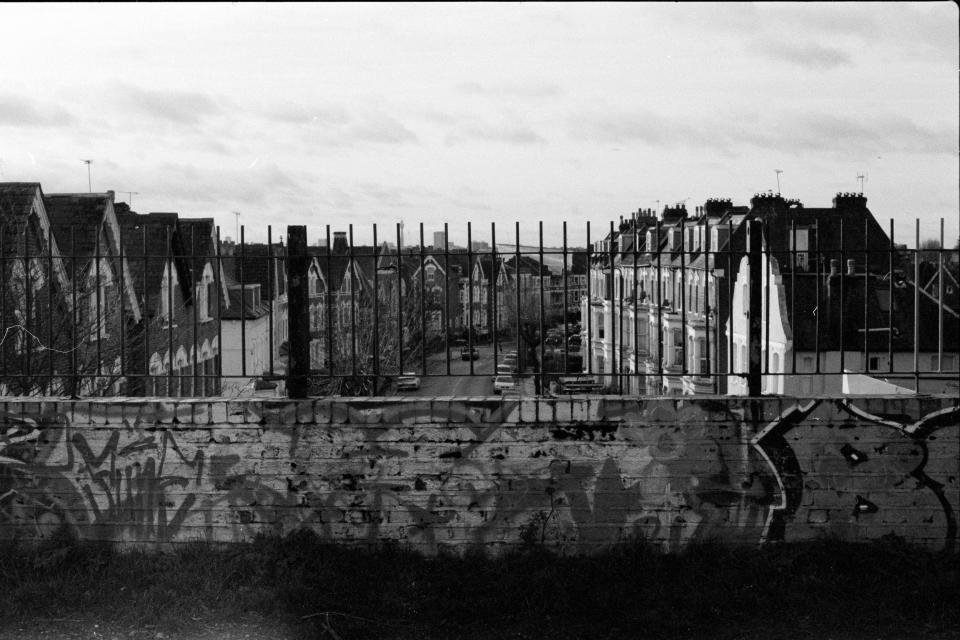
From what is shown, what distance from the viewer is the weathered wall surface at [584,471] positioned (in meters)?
7.89

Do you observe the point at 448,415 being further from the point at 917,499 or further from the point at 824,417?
the point at 917,499

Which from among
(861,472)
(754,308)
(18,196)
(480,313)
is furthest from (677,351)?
(861,472)

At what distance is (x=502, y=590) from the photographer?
7.48m

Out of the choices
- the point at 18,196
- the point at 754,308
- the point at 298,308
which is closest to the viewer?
the point at 754,308

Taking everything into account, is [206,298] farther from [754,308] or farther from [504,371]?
[754,308]

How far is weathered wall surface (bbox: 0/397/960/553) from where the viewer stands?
789cm

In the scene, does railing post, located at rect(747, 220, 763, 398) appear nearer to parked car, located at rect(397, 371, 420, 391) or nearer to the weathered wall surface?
the weathered wall surface

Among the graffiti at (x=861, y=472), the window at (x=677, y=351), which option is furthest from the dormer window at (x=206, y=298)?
the graffiti at (x=861, y=472)

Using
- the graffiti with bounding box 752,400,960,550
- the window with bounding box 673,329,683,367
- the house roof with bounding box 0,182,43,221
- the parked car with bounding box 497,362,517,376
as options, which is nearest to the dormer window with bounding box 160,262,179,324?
the parked car with bounding box 497,362,517,376

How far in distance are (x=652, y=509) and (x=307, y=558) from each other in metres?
2.85

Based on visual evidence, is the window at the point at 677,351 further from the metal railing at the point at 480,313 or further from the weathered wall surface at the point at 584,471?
the weathered wall surface at the point at 584,471

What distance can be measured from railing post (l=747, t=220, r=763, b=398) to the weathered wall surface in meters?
0.28

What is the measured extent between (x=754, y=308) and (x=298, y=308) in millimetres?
3933

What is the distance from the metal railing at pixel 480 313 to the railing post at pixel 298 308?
2 cm
